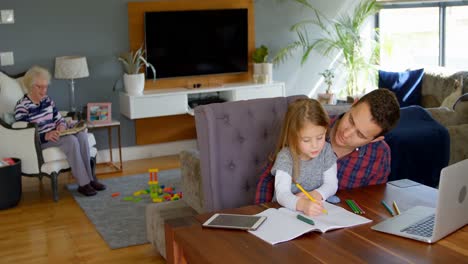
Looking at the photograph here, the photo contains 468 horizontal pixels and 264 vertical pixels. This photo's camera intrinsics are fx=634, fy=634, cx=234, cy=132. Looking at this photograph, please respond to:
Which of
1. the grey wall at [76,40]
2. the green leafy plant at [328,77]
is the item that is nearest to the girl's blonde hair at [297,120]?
the grey wall at [76,40]

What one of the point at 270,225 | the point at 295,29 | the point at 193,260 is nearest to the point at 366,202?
the point at 270,225

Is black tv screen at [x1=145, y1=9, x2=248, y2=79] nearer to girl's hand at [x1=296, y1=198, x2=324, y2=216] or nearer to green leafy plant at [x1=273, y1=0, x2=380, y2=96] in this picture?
green leafy plant at [x1=273, y1=0, x2=380, y2=96]

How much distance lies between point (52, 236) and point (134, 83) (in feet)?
7.19

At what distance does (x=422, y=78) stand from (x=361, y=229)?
15.7 feet

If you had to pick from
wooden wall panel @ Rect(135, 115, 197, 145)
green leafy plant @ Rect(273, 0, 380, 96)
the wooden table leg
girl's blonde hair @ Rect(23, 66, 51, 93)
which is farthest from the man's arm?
green leafy plant @ Rect(273, 0, 380, 96)

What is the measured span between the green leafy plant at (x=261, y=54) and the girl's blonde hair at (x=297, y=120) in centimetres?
460

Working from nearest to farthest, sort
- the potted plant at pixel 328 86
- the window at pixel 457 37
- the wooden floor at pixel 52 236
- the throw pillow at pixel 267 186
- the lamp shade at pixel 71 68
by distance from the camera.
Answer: the throw pillow at pixel 267 186 < the wooden floor at pixel 52 236 < the lamp shade at pixel 71 68 < the window at pixel 457 37 < the potted plant at pixel 328 86

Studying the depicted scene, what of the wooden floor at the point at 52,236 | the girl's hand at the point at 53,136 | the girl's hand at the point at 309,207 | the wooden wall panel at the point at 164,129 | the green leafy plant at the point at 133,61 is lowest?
the wooden floor at the point at 52,236

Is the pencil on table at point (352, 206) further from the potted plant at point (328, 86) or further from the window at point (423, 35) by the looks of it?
the window at point (423, 35)

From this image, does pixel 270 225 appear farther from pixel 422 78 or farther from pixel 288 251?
pixel 422 78

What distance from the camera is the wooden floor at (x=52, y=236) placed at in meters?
3.91

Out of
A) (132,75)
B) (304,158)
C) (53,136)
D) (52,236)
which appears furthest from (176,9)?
(304,158)

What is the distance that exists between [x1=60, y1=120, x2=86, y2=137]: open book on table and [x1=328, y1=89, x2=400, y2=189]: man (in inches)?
121

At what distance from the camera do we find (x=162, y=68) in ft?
21.3
